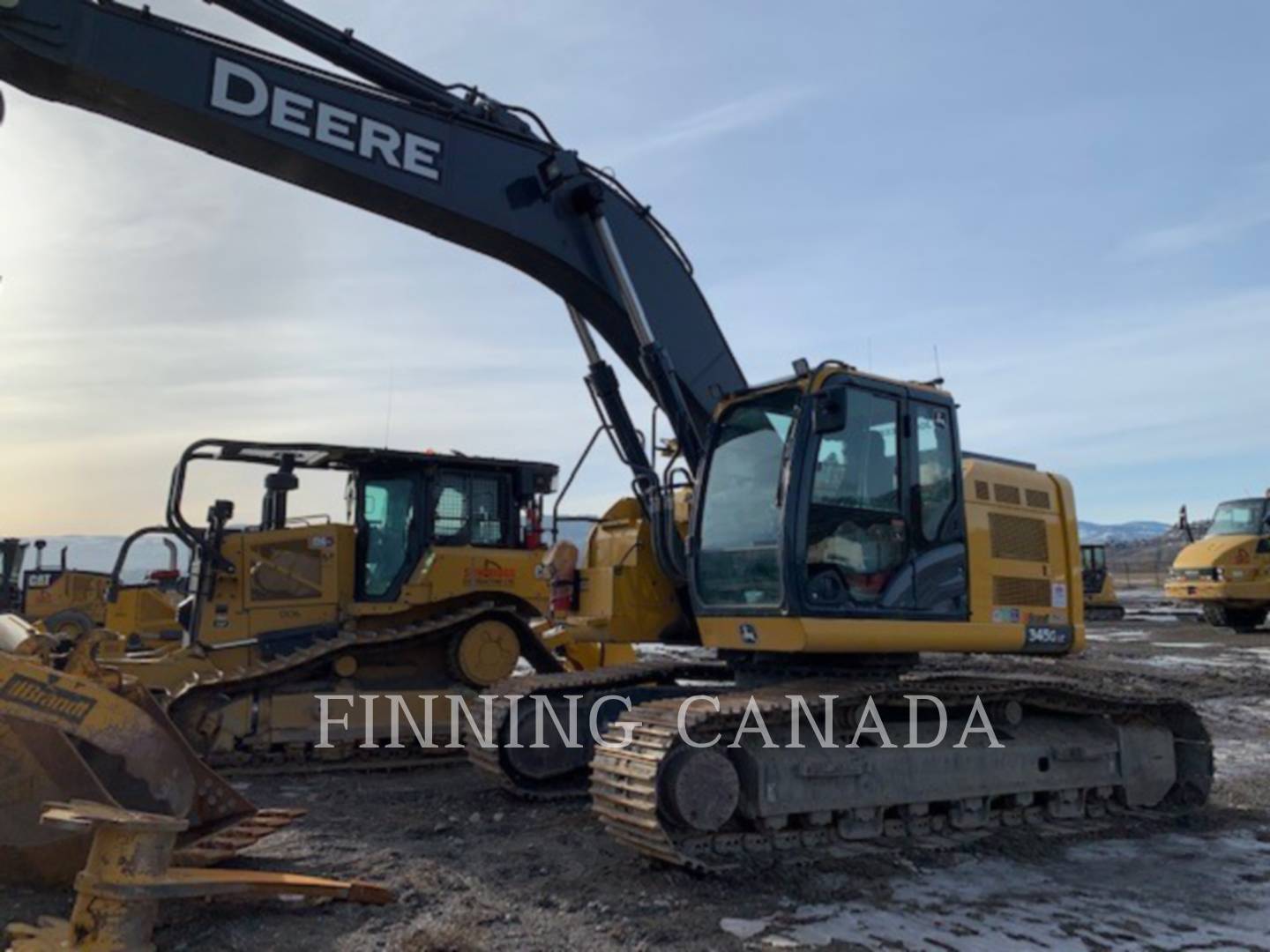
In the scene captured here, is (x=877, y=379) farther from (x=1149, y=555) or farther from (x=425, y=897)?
(x=1149, y=555)

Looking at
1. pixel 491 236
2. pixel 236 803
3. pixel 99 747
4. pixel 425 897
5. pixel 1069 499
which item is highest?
pixel 491 236

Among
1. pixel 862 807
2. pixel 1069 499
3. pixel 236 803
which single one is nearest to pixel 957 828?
pixel 862 807

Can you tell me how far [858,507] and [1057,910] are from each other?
2.31 m

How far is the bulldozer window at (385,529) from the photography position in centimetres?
1005

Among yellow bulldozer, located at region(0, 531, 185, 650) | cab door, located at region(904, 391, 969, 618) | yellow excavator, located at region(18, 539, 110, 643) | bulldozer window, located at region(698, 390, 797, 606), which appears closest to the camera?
bulldozer window, located at region(698, 390, 797, 606)

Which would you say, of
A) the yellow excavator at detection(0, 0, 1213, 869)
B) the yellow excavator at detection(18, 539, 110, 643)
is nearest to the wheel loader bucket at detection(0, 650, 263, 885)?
the yellow excavator at detection(0, 0, 1213, 869)

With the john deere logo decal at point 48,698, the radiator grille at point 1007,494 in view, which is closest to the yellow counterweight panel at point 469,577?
the radiator grille at point 1007,494

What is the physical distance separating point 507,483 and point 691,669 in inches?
148

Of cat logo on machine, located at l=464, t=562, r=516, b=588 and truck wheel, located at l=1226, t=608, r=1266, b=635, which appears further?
truck wheel, located at l=1226, t=608, r=1266, b=635

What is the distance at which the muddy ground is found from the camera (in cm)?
470

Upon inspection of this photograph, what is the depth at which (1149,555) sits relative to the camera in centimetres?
6875

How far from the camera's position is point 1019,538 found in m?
7.14

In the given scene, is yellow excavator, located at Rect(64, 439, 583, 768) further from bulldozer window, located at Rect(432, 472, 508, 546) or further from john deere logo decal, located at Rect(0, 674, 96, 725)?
john deere logo decal, located at Rect(0, 674, 96, 725)

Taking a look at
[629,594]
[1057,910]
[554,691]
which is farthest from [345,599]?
[1057,910]
